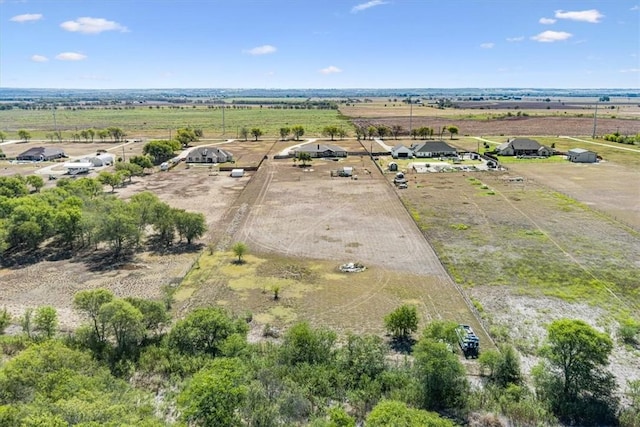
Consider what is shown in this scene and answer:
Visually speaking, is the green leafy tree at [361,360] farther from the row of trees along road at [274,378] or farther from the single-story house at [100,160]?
the single-story house at [100,160]

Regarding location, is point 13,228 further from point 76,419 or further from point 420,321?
A: point 420,321

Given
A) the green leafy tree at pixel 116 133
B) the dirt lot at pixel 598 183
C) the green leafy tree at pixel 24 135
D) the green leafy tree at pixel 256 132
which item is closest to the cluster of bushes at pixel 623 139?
the dirt lot at pixel 598 183

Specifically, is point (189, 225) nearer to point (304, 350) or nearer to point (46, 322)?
point (46, 322)

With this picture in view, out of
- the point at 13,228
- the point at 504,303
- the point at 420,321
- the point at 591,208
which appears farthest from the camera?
the point at 591,208

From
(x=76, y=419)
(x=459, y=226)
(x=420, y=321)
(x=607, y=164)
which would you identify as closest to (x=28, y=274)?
(x=76, y=419)

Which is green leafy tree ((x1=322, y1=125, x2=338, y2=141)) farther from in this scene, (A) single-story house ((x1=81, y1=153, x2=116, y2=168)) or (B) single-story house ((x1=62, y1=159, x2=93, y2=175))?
(B) single-story house ((x1=62, y1=159, x2=93, y2=175))

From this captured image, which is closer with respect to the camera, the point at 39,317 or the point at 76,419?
the point at 76,419
